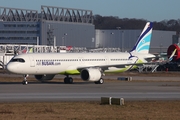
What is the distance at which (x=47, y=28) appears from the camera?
496 feet

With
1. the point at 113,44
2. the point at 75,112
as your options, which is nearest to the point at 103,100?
the point at 75,112

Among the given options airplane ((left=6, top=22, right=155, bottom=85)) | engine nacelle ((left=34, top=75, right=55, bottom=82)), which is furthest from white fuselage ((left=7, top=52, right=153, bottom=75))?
engine nacelle ((left=34, top=75, right=55, bottom=82))

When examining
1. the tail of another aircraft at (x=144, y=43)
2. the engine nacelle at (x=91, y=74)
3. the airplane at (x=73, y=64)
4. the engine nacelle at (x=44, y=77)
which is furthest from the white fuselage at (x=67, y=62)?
the engine nacelle at (x=44, y=77)

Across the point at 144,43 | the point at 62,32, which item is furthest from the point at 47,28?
the point at 144,43

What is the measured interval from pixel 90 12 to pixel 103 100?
147740 mm

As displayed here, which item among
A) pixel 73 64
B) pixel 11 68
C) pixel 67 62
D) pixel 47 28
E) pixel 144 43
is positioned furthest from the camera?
Answer: pixel 47 28

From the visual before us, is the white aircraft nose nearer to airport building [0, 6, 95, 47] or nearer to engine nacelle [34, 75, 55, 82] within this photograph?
engine nacelle [34, 75, 55, 82]

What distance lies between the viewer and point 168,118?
21922 millimetres

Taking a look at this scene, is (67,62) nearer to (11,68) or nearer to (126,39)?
(11,68)

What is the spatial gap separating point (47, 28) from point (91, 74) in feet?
339

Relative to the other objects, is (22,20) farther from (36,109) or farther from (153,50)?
(36,109)

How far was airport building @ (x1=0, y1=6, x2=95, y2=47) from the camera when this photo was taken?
153m

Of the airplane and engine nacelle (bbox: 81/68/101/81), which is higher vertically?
the airplane

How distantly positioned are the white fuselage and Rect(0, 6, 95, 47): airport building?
304 ft
